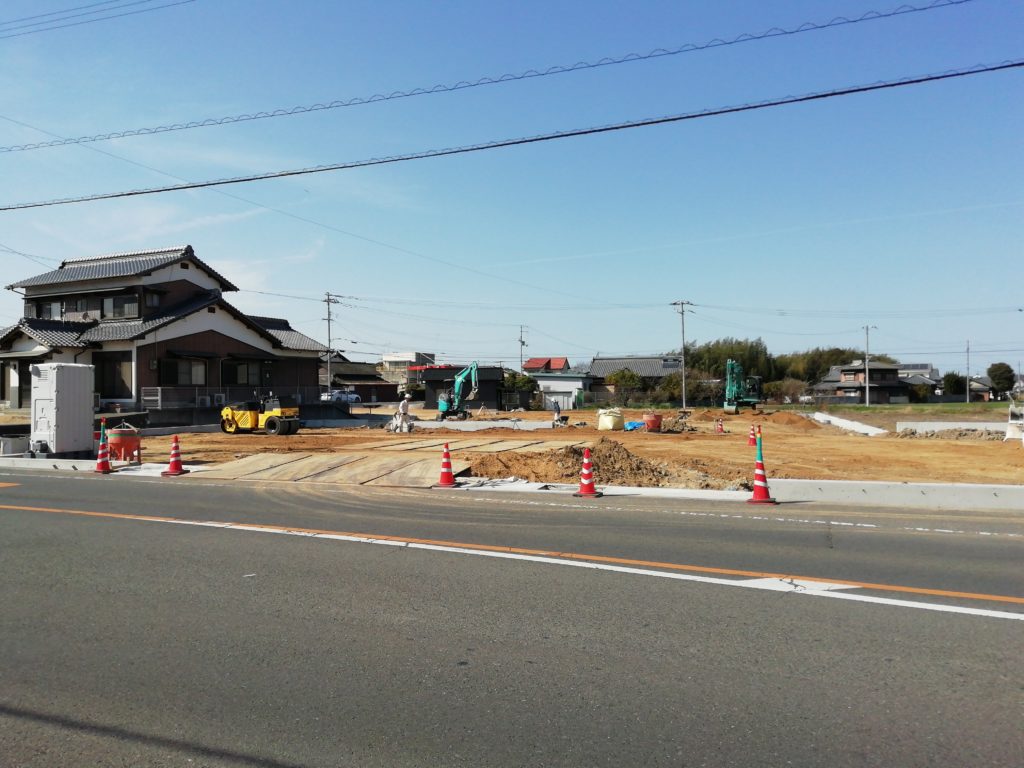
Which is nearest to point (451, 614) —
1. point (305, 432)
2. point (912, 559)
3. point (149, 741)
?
point (149, 741)

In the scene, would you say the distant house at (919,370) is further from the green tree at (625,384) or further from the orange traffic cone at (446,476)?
the orange traffic cone at (446,476)

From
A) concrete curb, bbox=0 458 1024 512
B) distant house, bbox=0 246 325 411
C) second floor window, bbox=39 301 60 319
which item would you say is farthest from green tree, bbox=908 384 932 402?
concrete curb, bbox=0 458 1024 512

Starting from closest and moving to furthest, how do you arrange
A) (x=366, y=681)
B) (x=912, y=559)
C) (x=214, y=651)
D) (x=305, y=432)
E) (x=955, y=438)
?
(x=366, y=681) → (x=214, y=651) → (x=912, y=559) → (x=955, y=438) → (x=305, y=432)

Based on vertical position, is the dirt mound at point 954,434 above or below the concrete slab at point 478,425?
below

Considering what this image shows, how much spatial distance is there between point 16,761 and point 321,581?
374cm

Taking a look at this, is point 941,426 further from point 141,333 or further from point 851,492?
point 141,333

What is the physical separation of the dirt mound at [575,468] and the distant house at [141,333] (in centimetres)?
2672

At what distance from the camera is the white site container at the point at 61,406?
74.1 ft

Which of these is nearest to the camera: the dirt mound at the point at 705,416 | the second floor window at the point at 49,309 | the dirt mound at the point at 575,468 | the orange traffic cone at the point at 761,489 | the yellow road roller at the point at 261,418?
the orange traffic cone at the point at 761,489

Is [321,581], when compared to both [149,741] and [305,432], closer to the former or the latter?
[149,741]

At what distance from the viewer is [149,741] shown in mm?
4305

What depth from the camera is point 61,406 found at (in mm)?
22781

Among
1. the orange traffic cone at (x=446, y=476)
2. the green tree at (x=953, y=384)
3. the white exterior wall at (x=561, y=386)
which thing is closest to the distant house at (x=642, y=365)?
the white exterior wall at (x=561, y=386)

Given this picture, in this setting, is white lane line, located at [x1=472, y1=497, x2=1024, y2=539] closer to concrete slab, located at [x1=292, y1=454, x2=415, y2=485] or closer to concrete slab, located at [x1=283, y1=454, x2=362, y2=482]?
concrete slab, located at [x1=292, y1=454, x2=415, y2=485]
